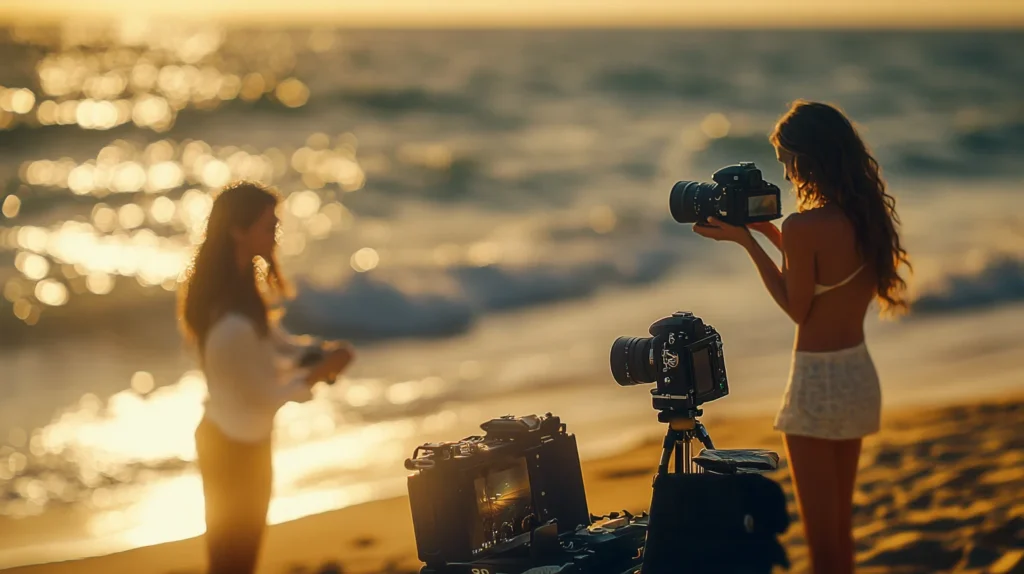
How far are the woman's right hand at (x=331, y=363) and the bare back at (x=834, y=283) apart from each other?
1206 millimetres

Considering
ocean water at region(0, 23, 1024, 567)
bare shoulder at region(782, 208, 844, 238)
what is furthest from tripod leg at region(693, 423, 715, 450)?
ocean water at region(0, 23, 1024, 567)

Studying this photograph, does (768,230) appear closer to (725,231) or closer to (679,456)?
(725,231)

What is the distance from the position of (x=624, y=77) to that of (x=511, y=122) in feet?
34.6

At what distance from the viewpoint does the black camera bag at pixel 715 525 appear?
330cm

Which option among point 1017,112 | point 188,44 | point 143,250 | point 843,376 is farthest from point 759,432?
point 188,44

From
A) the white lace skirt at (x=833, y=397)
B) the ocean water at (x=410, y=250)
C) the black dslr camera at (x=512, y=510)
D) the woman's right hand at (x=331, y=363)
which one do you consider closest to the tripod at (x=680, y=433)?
the black dslr camera at (x=512, y=510)

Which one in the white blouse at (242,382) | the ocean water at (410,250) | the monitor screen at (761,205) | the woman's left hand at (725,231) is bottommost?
the white blouse at (242,382)

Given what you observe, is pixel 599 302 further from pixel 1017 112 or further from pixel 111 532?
pixel 1017 112

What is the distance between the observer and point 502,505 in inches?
147

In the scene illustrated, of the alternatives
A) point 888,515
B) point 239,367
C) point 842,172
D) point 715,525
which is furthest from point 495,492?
point 888,515

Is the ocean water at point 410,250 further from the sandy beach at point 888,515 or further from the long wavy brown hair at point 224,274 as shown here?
the long wavy brown hair at point 224,274

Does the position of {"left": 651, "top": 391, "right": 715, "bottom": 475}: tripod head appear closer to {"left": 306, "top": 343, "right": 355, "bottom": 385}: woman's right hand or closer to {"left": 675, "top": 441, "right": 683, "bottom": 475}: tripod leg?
{"left": 675, "top": 441, "right": 683, "bottom": 475}: tripod leg

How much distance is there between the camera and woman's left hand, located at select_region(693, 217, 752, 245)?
3396mm

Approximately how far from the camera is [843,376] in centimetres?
323
